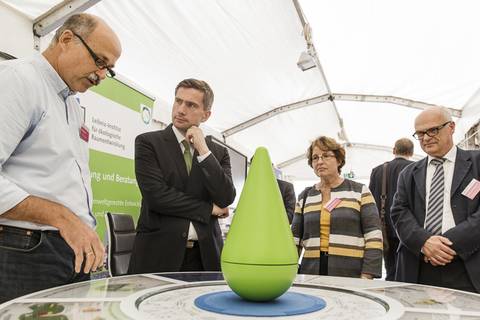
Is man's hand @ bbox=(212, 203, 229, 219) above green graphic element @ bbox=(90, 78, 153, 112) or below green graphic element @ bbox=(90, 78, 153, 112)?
below

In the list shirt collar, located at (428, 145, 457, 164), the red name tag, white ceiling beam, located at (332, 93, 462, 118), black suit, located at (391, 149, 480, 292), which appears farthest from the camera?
white ceiling beam, located at (332, 93, 462, 118)

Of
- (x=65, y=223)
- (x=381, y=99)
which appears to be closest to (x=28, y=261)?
(x=65, y=223)

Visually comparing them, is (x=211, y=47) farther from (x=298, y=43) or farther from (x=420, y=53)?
Result: (x=420, y=53)

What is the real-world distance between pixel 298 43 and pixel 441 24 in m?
1.38

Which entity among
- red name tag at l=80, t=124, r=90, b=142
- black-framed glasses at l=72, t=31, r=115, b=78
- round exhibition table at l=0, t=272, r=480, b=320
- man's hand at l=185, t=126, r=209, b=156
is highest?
black-framed glasses at l=72, t=31, r=115, b=78

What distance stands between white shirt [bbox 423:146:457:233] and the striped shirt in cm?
32

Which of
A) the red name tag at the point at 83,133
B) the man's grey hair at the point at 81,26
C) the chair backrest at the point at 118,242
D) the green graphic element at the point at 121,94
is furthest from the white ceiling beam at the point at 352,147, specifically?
the man's grey hair at the point at 81,26

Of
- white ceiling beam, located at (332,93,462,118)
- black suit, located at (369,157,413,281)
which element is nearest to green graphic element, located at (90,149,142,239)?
black suit, located at (369,157,413,281)

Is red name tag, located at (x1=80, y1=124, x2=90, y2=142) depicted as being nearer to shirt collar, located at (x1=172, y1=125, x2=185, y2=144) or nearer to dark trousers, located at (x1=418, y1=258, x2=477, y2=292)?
shirt collar, located at (x1=172, y1=125, x2=185, y2=144)

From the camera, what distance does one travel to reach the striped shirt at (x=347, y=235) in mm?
2176

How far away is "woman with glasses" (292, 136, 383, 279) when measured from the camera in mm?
2180

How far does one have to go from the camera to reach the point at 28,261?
1.17 m

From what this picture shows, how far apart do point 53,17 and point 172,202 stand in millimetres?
1552

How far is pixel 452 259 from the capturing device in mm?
1936
